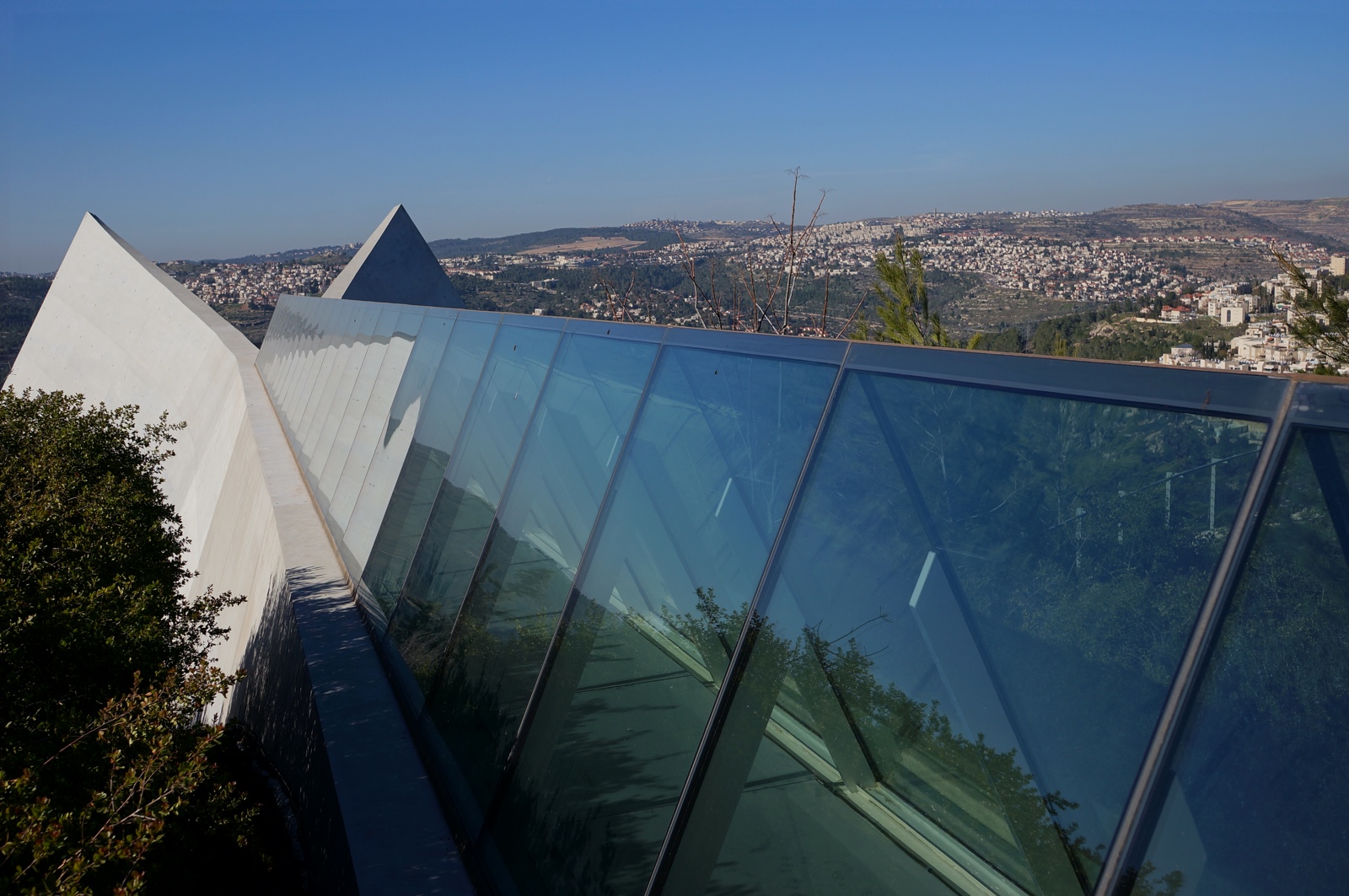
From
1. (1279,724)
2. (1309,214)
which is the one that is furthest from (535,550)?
(1309,214)

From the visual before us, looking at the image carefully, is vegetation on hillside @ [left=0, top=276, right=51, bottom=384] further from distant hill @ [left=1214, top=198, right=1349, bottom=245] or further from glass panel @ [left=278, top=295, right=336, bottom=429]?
distant hill @ [left=1214, top=198, right=1349, bottom=245]

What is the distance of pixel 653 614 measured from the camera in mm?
3586

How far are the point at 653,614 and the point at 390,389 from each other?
20.7 feet

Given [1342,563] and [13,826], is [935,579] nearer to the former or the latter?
[1342,563]

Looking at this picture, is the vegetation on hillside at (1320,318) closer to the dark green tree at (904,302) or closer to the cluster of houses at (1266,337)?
the cluster of houses at (1266,337)

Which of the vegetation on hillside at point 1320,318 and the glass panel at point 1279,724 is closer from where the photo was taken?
the glass panel at point 1279,724

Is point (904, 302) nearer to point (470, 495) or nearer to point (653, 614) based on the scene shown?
point (470, 495)

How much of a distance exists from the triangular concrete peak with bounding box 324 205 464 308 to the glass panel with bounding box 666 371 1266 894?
2845cm

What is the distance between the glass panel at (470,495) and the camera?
554cm

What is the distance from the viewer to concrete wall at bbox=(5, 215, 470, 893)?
419cm

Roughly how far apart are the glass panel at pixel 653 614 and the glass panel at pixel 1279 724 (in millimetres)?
1501

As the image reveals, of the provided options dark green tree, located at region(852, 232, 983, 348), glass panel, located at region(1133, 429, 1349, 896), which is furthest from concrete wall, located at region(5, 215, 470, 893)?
dark green tree, located at region(852, 232, 983, 348)

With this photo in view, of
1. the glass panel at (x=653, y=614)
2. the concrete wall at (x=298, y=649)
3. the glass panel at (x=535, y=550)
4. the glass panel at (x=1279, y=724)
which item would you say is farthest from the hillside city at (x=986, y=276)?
the concrete wall at (x=298, y=649)

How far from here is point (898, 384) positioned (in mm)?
2926
